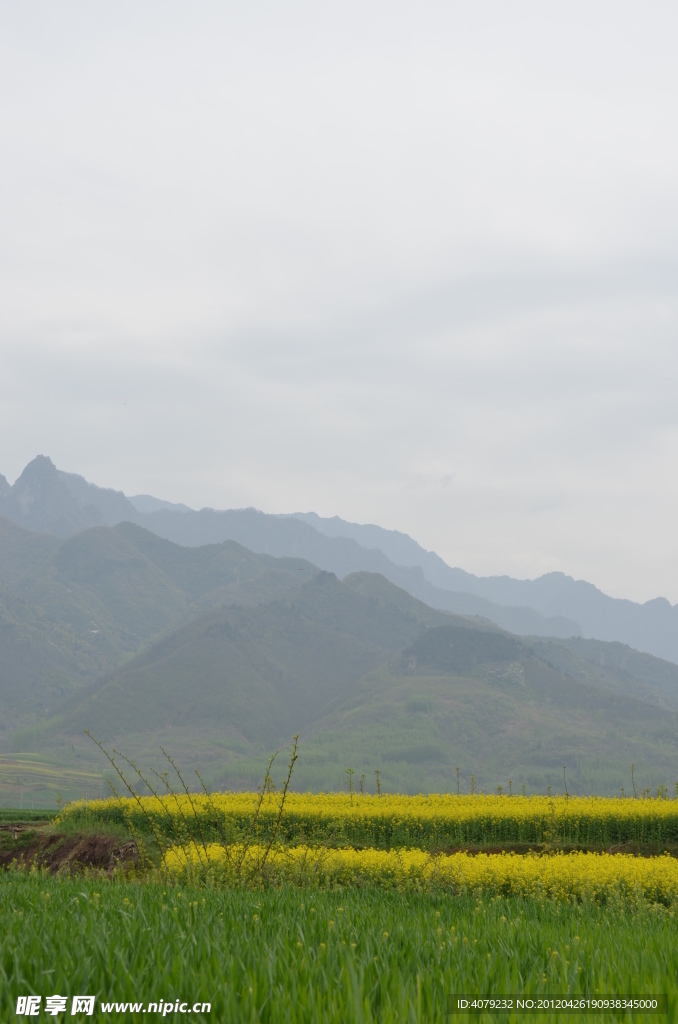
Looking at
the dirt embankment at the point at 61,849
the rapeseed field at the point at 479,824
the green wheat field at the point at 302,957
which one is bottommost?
the dirt embankment at the point at 61,849

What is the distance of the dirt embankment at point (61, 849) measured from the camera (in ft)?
54.7

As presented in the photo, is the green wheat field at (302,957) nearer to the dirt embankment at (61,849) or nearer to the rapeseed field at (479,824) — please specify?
the dirt embankment at (61,849)

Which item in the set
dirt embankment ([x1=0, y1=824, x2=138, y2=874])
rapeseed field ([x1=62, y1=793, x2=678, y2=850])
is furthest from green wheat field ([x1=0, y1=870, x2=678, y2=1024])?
rapeseed field ([x1=62, y1=793, x2=678, y2=850])

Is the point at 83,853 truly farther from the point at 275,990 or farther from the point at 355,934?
the point at 275,990

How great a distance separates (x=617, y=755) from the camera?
19350cm

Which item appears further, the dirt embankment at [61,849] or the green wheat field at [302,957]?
the dirt embankment at [61,849]

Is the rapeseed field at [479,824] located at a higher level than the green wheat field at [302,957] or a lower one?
lower

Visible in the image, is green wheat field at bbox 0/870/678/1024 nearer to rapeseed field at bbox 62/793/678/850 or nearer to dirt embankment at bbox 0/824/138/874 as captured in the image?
dirt embankment at bbox 0/824/138/874

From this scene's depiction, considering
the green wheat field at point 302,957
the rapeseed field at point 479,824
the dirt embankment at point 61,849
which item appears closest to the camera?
the green wheat field at point 302,957

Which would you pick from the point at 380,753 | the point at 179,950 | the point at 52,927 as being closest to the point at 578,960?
the point at 179,950

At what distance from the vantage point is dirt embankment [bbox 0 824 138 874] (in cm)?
1667

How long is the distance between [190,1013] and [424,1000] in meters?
0.94

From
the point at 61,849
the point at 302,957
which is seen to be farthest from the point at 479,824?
the point at 302,957

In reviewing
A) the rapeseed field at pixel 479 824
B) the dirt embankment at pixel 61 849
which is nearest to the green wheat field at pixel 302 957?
the dirt embankment at pixel 61 849
